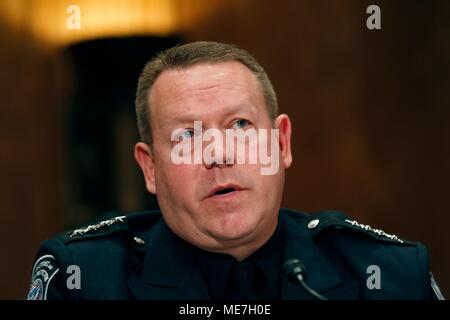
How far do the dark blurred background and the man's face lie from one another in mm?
1428

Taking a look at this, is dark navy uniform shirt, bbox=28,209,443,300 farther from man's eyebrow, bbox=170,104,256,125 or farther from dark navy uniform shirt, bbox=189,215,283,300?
man's eyebrow, bbox=170,104,256,125

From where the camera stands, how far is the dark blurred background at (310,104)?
319cm

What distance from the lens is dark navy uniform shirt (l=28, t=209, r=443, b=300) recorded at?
5.57 feet

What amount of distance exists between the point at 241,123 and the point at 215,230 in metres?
0.23

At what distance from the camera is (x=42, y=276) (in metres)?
1.69

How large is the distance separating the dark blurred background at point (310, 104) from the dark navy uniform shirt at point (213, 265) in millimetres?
1288

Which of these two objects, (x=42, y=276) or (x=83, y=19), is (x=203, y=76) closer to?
(x=42, y=276)

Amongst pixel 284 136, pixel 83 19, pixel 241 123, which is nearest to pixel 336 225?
pixel 284 136

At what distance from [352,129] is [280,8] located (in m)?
0.56

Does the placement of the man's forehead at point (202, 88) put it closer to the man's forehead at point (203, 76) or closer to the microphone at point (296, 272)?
the man's forehead at point (203, 76)

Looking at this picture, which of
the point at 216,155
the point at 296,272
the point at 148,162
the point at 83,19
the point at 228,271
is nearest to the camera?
the point at 296,272

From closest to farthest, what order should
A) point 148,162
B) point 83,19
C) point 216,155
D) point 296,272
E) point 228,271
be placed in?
1. point 296,272
2. point 216,155
3. point 228,271
4. point 148,162
5. point 83,19

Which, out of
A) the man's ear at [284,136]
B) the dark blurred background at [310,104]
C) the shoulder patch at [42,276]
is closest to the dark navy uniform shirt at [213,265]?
the shoulder patch at [42,276]

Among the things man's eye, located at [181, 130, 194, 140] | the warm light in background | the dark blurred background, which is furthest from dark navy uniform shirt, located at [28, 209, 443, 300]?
the warm light in background
